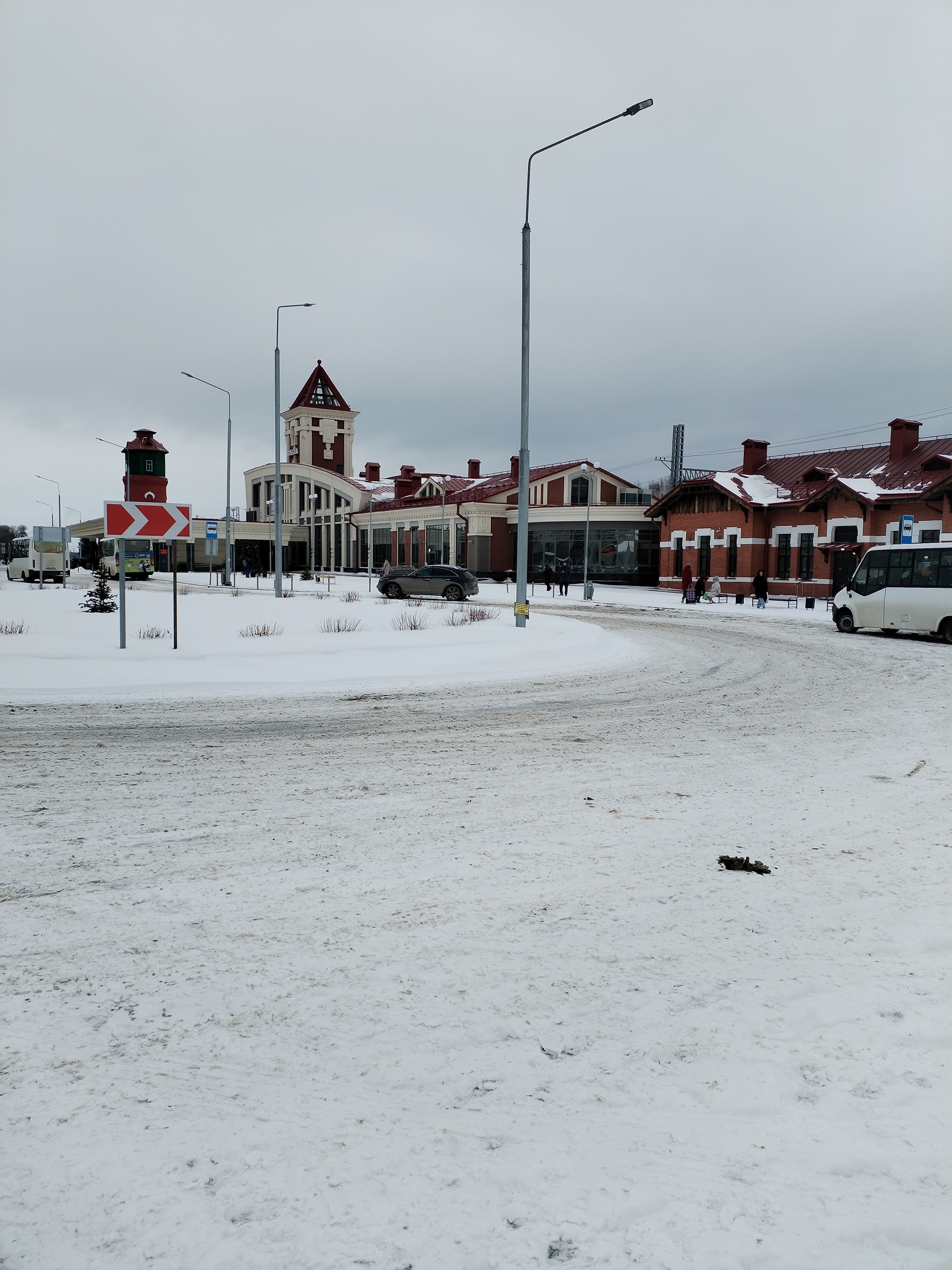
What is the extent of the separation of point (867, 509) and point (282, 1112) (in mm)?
41812

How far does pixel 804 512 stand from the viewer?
4241 centimetres

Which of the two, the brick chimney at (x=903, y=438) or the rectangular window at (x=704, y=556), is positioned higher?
the brick chimney at (x=903, y=438)

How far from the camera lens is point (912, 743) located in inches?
330

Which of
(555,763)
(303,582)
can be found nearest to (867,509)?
(303,582)

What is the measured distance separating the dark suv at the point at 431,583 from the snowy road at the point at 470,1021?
27975 millimetres

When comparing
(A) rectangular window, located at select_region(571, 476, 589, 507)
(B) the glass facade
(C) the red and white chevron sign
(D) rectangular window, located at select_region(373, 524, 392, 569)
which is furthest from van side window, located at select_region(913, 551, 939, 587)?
(D) rectangular window, located at select_region(373, 524, 392, 569)

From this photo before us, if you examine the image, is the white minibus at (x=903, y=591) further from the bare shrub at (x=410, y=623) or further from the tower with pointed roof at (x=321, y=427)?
the tower with pointed roof at (x=321, y=427)

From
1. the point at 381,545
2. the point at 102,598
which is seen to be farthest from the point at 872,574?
the point at 381,545

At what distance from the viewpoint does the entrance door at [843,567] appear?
36.9 meters

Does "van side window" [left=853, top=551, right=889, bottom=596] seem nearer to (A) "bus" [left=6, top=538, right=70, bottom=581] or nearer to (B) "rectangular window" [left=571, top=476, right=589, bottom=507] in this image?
(A) "bus" [left=6, top=538, right=70, bottom=581]

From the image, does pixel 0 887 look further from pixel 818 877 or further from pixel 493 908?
pixel 818 877

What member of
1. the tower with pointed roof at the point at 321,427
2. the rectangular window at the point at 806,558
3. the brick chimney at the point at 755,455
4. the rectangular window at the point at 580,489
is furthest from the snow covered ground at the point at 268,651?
the tower with pointed roof at the point at 321,427

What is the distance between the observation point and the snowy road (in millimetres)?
2268

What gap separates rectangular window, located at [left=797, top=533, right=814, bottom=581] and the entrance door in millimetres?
3289
